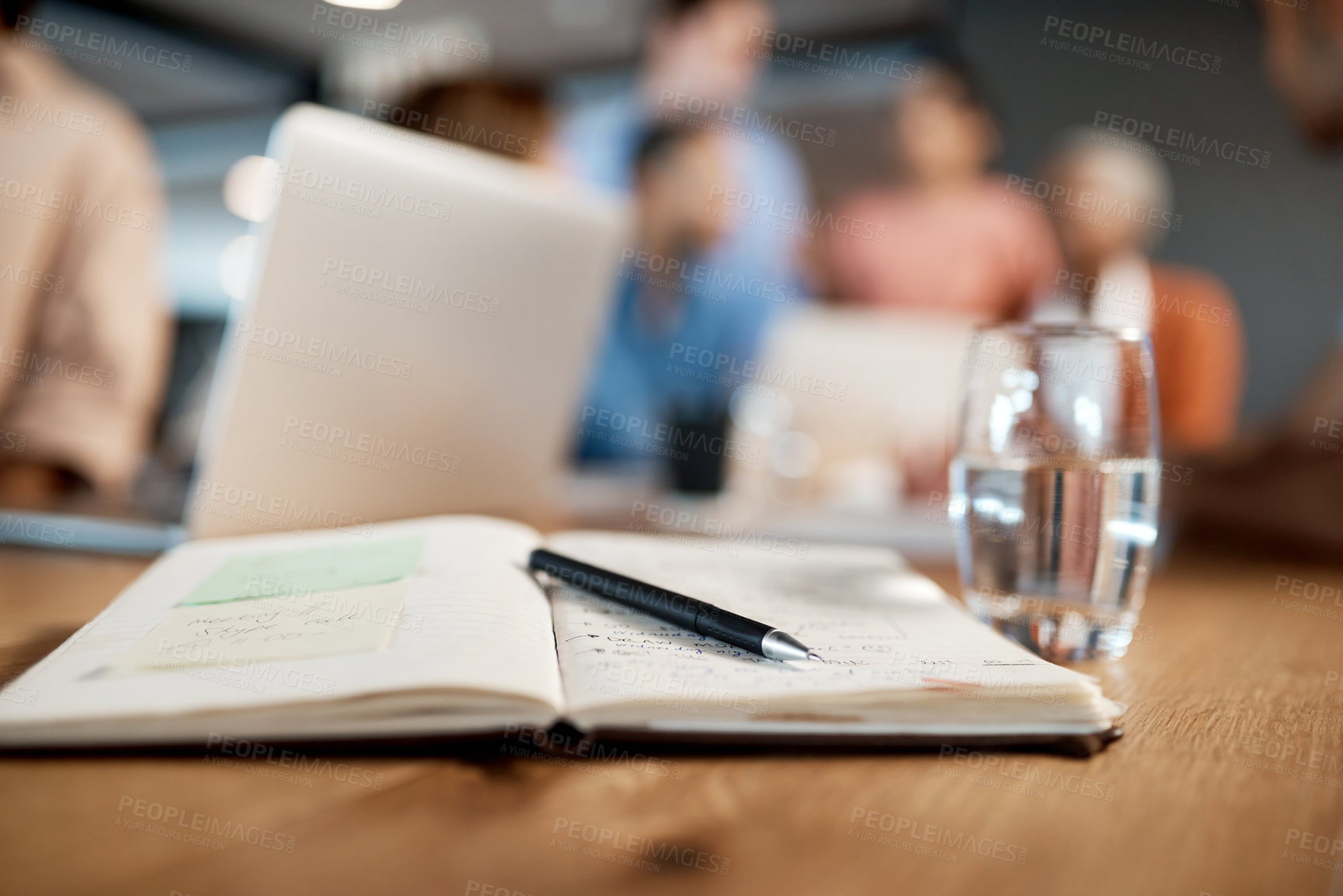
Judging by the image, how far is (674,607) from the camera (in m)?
0.45

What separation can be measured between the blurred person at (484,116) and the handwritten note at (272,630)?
196 cm

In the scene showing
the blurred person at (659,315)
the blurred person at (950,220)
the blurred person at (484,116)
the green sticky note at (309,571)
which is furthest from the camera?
the blurred person at (950,220)

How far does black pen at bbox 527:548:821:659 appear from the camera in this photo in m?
0.40

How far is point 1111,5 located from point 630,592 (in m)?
4.56

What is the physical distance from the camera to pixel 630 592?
0.48 metres

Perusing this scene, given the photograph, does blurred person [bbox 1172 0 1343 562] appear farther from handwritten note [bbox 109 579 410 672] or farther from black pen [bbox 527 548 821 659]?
handwritten note [bbox 109 579 410 672]

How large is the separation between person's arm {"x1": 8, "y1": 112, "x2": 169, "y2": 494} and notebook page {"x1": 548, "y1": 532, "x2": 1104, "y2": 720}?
3.72ft

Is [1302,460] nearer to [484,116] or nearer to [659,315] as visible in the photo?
[484,116]

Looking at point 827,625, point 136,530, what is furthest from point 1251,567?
point 136,530

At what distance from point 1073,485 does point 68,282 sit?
1615mm

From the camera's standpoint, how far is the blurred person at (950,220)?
403 centimetres

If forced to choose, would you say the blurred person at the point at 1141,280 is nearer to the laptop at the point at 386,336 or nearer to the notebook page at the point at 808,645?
the laptop at the point at 386,336

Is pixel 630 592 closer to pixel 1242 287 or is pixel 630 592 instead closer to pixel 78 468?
pixel 78 468

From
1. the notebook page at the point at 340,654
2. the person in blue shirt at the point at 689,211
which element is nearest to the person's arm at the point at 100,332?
the notebook page at the point at 340,654
